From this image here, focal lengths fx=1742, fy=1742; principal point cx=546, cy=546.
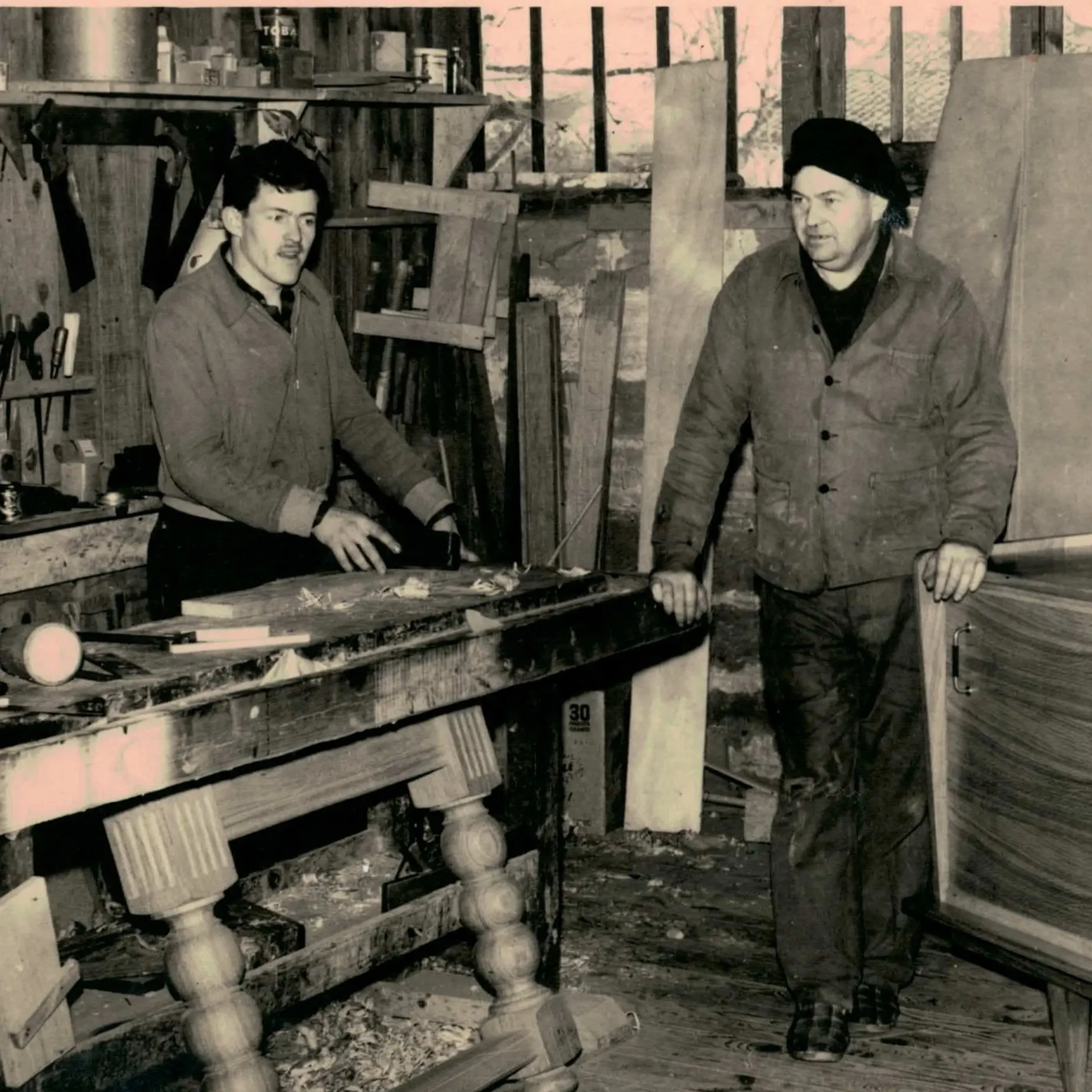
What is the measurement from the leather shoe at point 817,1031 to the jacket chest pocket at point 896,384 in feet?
4.44

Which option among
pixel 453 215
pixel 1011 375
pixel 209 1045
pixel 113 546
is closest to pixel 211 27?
pixel 453 215

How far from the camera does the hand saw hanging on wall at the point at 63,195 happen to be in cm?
454

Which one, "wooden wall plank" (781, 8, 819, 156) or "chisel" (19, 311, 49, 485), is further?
"wooden wall plank" (781, 8, 819, 156)

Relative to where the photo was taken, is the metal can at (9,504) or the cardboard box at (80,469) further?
the cardboard box at (80,469)

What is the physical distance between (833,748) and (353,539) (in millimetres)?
1213

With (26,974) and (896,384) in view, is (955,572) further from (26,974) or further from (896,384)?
(26,974)

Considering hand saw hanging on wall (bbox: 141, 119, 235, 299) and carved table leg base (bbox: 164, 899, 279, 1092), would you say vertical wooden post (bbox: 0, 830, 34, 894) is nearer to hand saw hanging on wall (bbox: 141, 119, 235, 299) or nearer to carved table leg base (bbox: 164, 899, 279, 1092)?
carved table leg base (bbox: 164, 899, 279, 1092)

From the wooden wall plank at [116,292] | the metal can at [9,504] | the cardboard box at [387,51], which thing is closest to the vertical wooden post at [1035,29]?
the cardboard box at [387,51]

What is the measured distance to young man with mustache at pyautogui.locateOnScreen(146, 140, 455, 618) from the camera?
13.3 ft

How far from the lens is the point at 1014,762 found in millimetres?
3457

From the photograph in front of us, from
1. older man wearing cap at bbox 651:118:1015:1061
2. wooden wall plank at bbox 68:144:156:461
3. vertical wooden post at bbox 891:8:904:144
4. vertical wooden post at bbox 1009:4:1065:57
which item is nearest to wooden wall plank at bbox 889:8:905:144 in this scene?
vertical wooden post at bbox 891:8:904:144

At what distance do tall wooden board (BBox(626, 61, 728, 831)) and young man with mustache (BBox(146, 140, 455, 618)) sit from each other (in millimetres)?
1266

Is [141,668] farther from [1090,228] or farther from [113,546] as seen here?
[1090,228]

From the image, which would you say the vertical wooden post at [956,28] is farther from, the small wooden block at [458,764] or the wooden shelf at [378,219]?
the small wooden block at [458,764]
